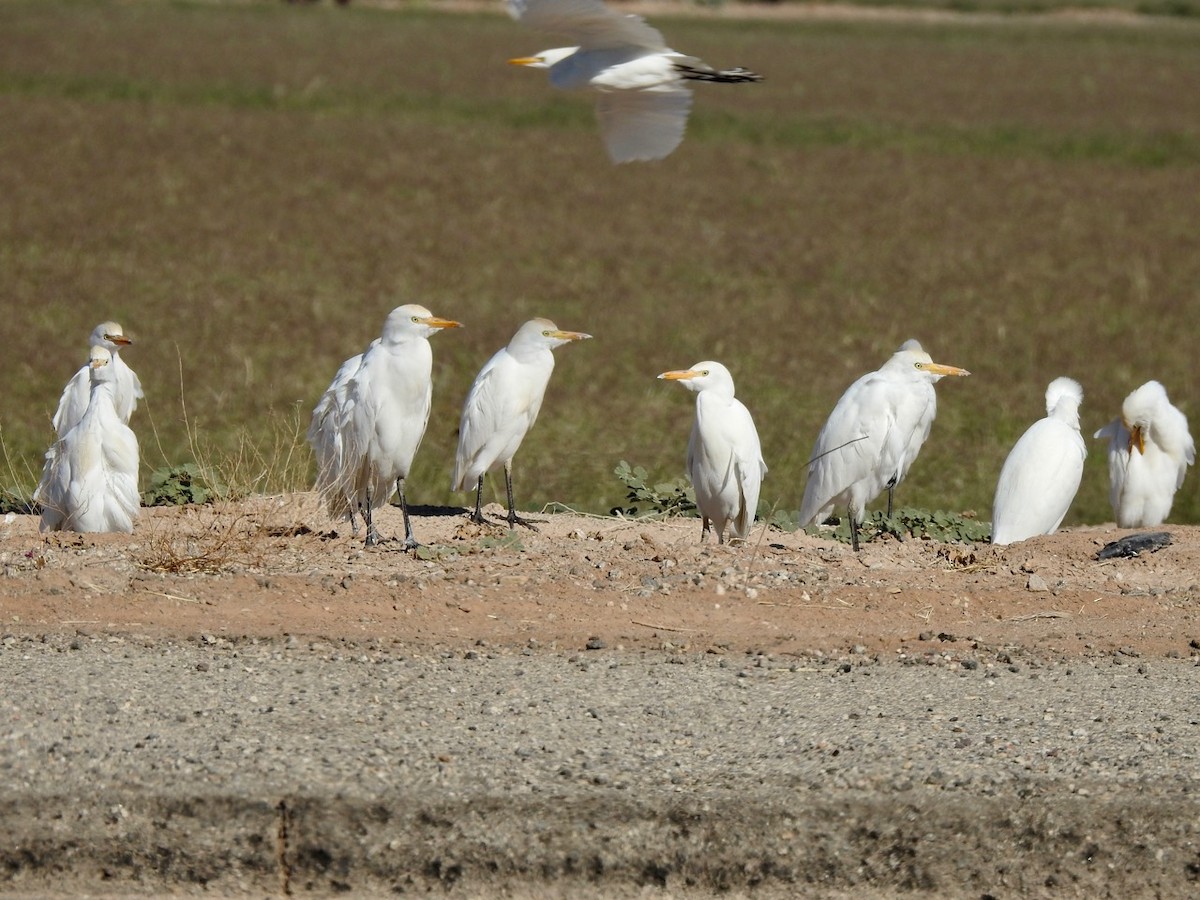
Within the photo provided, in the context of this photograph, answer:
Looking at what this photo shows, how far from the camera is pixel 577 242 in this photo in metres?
21.1

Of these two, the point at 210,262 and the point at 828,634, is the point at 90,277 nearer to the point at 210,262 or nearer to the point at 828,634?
the point at 210,262

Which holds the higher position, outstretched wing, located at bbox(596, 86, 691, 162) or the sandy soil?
outstretched wing, located at bbox(596, 86, 691, 162)

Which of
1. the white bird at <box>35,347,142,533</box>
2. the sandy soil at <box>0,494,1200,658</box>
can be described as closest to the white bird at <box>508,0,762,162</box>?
the sandy soil at <box>0,494,1200,658</box>

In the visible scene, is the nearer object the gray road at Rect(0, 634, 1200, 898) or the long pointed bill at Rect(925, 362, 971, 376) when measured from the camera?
the gray road at Rect(0, 634, 1200, 898)

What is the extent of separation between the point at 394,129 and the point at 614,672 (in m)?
24.5

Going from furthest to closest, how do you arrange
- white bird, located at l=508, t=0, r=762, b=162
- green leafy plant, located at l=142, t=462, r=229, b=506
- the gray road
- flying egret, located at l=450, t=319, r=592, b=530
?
1. green leafy plant, located at l=142, t=462, r=229, b=506
2. flying egret, located at l=450, t=319, r=592, b=530
3. white bird, located at l=508, t=0, r=762, b=162
4. the gray road

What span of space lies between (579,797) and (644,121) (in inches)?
152

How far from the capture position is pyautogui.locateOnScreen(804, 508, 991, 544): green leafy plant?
871 centimetres

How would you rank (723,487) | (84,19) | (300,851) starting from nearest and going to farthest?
(300,851), (723,487), (84,19)

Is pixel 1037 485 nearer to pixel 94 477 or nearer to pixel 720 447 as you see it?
pixel 720 447

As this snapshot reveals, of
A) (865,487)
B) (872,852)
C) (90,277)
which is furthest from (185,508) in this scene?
(90,277)

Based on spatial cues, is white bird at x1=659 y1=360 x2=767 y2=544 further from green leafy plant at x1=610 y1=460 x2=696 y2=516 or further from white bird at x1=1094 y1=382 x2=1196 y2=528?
white bird at x1=1094 y1=382 x2=1196 y2=528

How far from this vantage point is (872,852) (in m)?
4.42

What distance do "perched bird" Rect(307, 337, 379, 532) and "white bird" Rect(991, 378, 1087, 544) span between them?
128 inches
